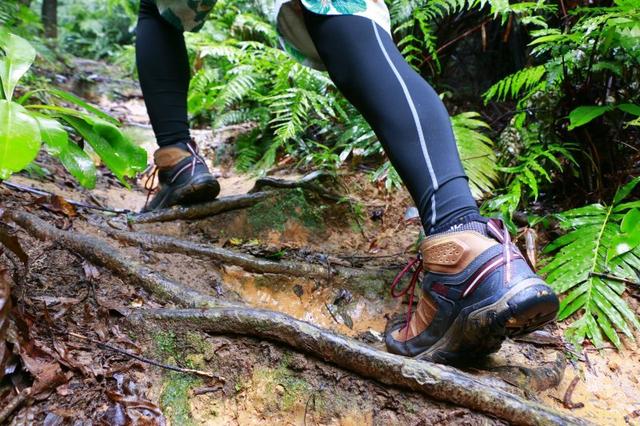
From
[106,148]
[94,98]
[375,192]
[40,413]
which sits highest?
[106,148]

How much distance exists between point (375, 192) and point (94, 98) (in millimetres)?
6495

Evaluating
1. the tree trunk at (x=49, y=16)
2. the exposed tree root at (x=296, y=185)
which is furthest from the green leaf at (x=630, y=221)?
the tree trunk at (x=49, y=16)

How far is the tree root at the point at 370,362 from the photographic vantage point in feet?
3.64

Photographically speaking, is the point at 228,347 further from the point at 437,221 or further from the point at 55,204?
the point at 55,204

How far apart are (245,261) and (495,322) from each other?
1.13 m

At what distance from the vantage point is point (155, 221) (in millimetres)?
2371

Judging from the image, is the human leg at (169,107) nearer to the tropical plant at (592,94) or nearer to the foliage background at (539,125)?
the foliage background at (539,125)

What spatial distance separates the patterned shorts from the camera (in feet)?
4.98

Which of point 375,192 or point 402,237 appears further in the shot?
point 375,192

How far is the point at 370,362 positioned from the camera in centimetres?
122

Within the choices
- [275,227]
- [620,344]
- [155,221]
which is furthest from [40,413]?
[620,344]

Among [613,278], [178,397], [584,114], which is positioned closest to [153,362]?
[178,397]

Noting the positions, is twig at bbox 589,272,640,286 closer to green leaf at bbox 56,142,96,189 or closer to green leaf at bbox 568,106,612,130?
green leaf at bbox 568,106,612,130

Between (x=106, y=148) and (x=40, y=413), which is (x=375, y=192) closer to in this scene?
(x=106, y=148)
